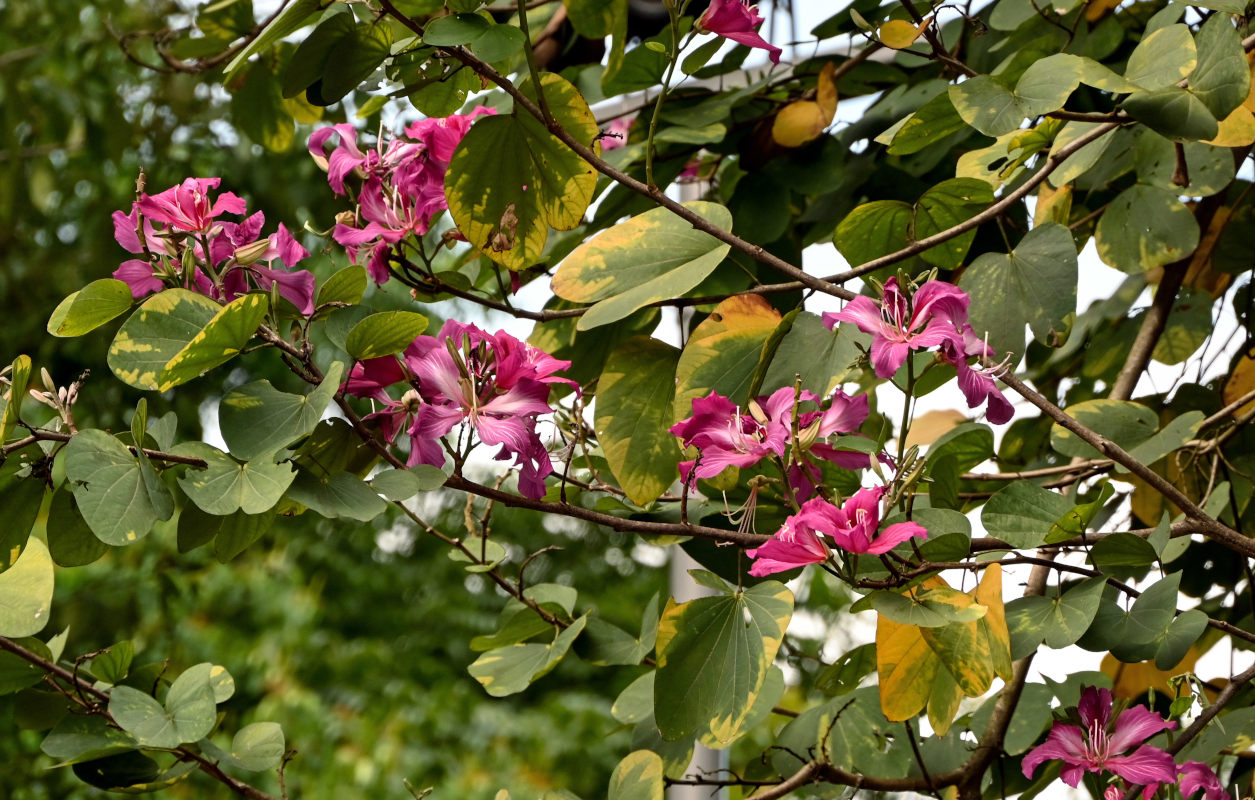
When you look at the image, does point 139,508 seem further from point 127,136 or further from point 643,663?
point 127,136

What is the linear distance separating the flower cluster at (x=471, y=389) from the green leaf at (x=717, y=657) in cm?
9

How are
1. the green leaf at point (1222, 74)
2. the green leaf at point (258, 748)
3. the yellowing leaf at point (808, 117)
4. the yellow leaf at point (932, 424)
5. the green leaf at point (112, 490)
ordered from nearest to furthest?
the green leaf at point (112, 490) → the green leaf at point (1222, 74) → the green leaf at point (258, 748) → the yellowing leaf at point (808, 117) → the yellow leaf at point (932, 424)

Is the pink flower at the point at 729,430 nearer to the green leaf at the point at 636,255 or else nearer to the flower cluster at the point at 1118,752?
the green leaf at the point at 636,255

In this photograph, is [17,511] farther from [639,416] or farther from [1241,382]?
[1241,382]

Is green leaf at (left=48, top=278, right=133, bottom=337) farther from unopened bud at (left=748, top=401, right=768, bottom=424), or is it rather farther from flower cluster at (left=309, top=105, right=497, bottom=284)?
unopened bud at (left=748, top=401, right=768, bottom=424)

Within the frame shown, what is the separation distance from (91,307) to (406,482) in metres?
0.15

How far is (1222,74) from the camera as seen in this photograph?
0.52 meters

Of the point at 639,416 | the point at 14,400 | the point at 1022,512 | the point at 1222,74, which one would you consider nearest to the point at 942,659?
the point at 1022,512

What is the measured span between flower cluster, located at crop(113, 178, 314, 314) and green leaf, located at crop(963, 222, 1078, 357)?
350 mm

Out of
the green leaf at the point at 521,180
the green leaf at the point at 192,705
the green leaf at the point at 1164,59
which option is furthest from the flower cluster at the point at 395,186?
the green leaf at the point at 1164,59

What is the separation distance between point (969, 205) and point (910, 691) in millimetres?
277

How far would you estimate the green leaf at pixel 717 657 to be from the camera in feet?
1.55

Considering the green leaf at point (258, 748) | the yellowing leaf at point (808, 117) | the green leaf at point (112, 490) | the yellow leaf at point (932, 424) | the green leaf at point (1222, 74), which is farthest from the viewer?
the yellow leaf at point (932, 424)

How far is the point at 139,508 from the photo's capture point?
417 mm
